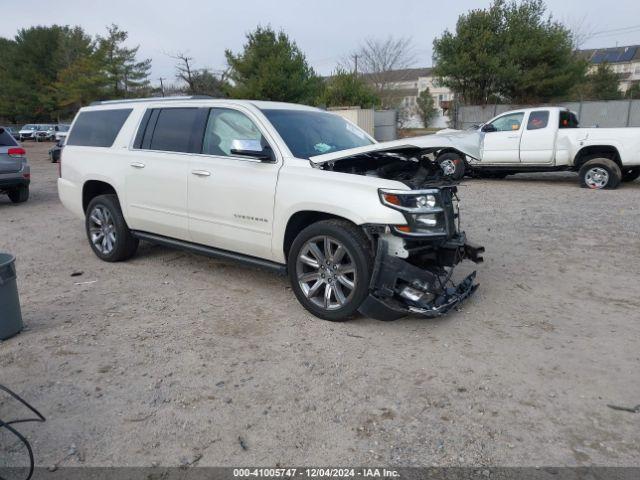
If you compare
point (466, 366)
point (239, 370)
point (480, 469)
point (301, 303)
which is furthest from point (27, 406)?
point (466, 366)

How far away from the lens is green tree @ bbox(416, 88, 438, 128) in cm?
4838

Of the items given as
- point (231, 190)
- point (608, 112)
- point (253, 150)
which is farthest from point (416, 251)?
point (608, 112)

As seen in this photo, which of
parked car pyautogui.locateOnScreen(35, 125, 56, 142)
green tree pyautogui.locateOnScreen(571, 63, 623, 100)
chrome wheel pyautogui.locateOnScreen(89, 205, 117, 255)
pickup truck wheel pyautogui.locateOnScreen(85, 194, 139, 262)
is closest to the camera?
pickup truck wheel pyautogui.locateOnScreen(85, 194, 139, 262)

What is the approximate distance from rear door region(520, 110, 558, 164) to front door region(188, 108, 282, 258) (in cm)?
963

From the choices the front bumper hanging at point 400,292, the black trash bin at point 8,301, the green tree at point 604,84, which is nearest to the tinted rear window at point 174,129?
the black trash bin at point 8,301

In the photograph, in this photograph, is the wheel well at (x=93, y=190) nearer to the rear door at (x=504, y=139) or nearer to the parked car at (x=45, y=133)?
the rear door at (x=504, y=139)

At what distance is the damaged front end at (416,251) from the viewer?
3.98 m

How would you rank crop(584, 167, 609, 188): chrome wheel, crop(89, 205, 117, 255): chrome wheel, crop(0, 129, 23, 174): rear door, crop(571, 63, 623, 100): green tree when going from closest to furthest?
crop(89, 205, 117, 255): chrome wheel < crop(0, 129, 23, 174): rear door < crop(584, 167, 609, 188): chrome wheel < crop(571, 63, 623, 100): green tree

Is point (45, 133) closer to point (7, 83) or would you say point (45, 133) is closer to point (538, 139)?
point (7, 83)

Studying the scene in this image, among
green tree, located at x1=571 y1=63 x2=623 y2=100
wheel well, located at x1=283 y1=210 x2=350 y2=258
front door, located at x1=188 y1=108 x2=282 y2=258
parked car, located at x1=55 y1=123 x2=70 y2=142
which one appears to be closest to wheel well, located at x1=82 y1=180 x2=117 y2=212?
front door, located at x1=188 y1=108 x2=282 y2=258

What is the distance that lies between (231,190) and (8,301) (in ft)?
6.68

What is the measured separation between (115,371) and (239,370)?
2.87 feet

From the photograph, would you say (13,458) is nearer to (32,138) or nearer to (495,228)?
(495,228)

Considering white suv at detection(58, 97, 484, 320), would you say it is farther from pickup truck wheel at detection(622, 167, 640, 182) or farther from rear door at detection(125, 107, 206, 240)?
pickup truck wheel at detection(622, 167, 640, 182)
